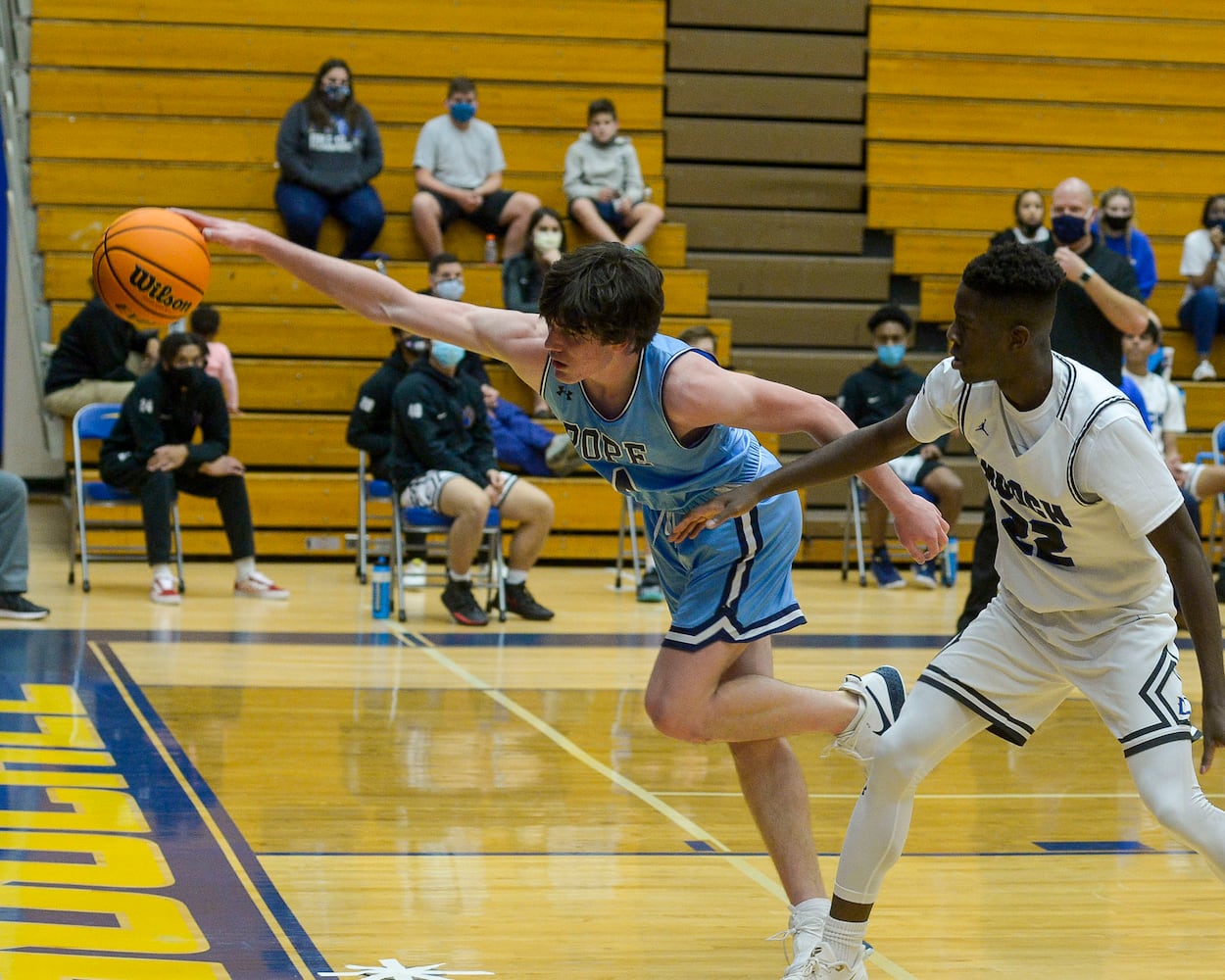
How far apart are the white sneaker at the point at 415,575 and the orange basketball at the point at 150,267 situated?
4.61m

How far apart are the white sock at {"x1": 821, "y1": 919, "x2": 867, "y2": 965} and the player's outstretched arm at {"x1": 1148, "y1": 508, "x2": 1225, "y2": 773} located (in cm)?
72

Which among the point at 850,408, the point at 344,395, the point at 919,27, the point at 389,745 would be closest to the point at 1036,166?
the point at 919,27

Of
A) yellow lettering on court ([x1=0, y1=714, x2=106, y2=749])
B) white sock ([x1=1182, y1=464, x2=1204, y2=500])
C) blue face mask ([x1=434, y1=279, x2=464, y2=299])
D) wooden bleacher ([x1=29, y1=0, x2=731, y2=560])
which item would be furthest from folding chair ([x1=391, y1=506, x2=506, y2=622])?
white sock ([x1=1182, y1=464, x2=1204, y2=500])

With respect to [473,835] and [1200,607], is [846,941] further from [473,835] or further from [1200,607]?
[473,835]

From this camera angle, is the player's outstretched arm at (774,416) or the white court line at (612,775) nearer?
the player's outstretched arm at (774,416)

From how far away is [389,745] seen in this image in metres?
5.45

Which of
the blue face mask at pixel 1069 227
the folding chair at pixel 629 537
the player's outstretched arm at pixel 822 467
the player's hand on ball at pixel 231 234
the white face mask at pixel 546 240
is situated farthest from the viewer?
the white face mask at pixel 546 240

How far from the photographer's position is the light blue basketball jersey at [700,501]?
332cm

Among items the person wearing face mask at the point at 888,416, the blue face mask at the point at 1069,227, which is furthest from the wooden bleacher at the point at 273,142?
the blue face mask at the point at 1069,227

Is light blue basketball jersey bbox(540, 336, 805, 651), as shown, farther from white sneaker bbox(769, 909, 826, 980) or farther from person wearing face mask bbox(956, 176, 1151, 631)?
person wearing face mask bbox(956, 176, 1151, 631)

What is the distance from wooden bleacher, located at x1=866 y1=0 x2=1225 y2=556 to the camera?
12648 mm

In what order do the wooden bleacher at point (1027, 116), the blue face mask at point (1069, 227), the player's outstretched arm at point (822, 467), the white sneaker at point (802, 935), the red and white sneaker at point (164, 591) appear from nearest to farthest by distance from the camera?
the player's outstretched arm at point (822, 467) < the white sneaker at point (802, 935) < the blue face mask at point (1069, 227) < the red and white sneaker at point (164, 591) < the wooden bleacher at point (1027, 116)

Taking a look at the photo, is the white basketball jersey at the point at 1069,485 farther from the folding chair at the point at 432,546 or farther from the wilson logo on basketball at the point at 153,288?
the folding chair at the point at 432,546

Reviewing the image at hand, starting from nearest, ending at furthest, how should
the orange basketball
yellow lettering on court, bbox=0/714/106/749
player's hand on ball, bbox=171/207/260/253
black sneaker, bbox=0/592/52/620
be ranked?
player's hand on ball, bbox=171/207/260/253
the orange basketball
yellow lettering on court, bbox=0/714/106/749
black sneaker, bbox=0/592/52/620
